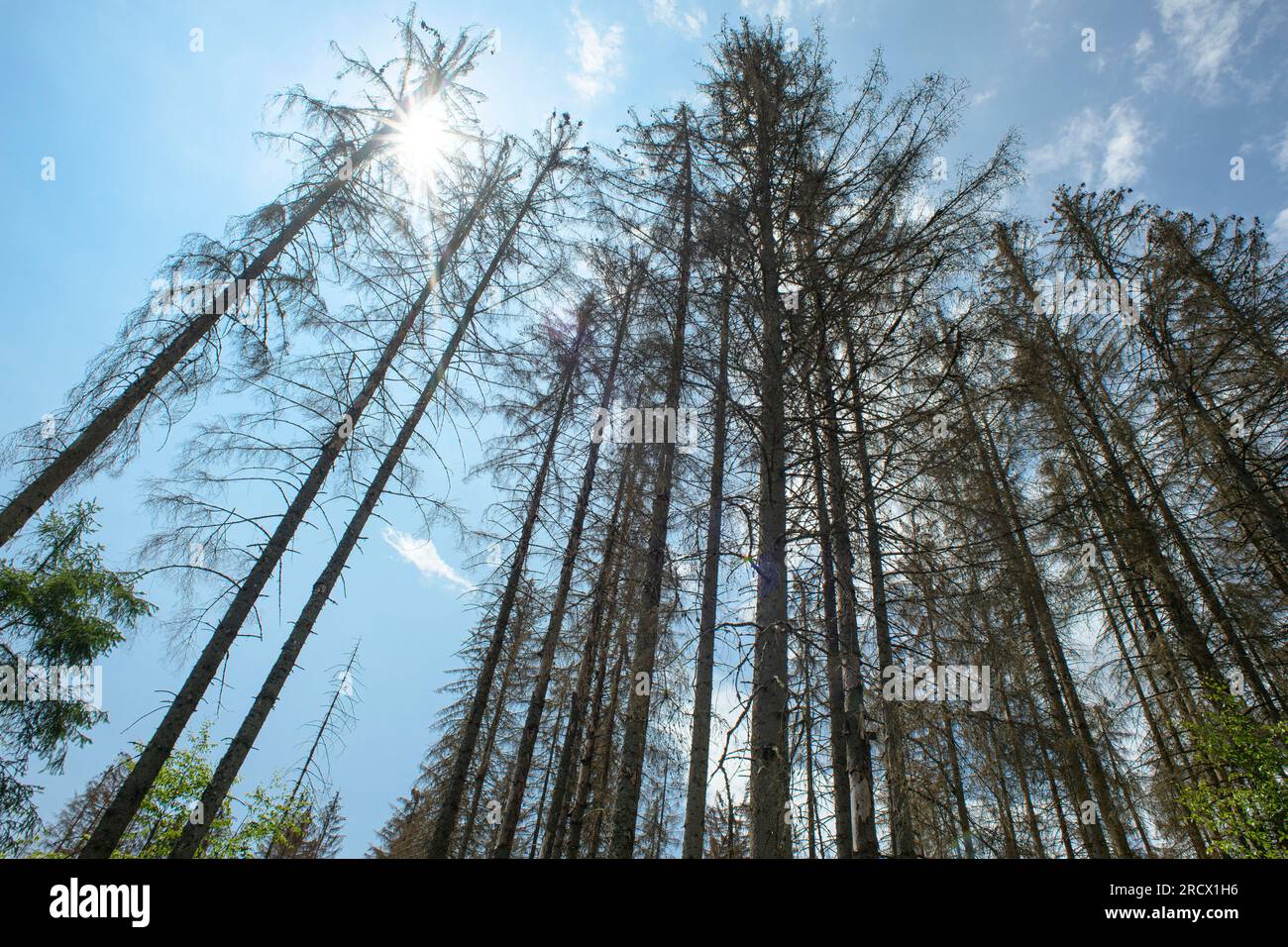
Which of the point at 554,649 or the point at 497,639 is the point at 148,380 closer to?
the point at 497,639

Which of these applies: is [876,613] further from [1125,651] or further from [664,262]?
[1125,651]

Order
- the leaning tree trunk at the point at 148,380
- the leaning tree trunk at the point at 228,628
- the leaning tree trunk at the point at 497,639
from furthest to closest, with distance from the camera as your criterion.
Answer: the leaning tree trunk at the point at 497,639 < the leaning tree trunk at the point at 148,380 < the leaning tree trunk at the point at 228,628

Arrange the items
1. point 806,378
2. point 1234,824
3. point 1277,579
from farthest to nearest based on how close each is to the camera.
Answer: point 1277,579, point 1234,824, point 806,378

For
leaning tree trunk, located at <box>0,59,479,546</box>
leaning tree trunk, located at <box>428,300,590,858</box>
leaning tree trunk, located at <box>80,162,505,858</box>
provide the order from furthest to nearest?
leaning tree trunk, located at <box>428,300,590,858</box> → leaning tree trunk, located at <box>0,59,479,546</box> → leaning tree trunk, located at <box>80,162,505,858</box>

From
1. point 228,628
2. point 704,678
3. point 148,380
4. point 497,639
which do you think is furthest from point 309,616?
point 704,678

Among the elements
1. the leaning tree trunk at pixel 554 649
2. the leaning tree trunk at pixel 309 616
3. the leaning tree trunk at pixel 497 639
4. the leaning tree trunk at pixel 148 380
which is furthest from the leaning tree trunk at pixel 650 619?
the leaning tree trunk at pixel 148 380

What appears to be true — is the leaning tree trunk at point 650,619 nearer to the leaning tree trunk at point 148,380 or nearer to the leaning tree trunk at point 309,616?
the leaning tree trunk at point 309,616

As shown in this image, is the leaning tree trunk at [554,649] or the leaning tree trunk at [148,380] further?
the leaning tree trunk at [554,649]

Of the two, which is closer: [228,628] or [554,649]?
[228,628]

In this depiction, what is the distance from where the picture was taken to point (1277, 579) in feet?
26.3

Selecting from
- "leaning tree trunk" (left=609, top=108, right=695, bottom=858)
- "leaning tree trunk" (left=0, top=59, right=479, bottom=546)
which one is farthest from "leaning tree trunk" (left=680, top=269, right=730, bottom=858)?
"leaning tree trunk" (left=0, top=59, right=479, bottom=546)

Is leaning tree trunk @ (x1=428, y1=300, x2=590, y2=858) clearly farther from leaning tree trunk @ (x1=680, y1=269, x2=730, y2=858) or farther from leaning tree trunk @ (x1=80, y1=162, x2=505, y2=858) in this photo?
leaning tree trunk @ (x1=680, y1=269, x2=730, y2=858)
